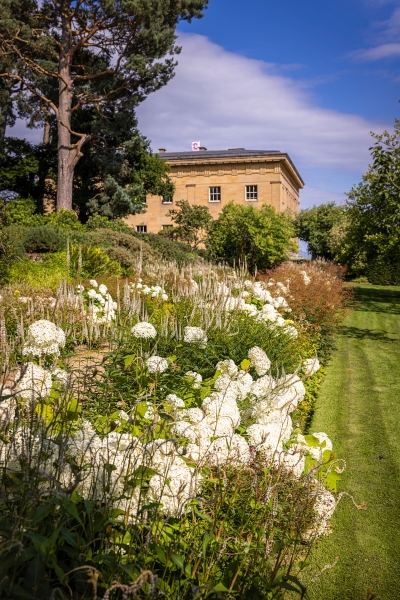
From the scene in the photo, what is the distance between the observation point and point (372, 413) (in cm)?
631

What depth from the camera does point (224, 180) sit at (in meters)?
40.0

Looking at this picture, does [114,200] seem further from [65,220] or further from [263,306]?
[263,306]

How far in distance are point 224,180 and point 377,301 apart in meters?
23.6

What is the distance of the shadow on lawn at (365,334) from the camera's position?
11.6m

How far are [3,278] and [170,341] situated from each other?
21.0 feet

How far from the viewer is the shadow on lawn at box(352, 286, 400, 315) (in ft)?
53.7

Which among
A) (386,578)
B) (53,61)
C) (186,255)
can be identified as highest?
(53,61)

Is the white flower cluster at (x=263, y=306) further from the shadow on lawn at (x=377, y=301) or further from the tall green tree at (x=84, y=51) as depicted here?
the tall green tree at (x=84, y=51)

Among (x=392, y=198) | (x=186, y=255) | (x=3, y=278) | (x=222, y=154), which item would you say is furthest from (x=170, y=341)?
(x=222, y=154)

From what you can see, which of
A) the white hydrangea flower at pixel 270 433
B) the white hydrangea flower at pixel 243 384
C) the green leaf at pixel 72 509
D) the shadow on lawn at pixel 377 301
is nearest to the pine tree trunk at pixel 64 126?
the shadow on lawn at pixel 377 301

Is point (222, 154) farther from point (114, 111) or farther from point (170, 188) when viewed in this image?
point (114, 111)

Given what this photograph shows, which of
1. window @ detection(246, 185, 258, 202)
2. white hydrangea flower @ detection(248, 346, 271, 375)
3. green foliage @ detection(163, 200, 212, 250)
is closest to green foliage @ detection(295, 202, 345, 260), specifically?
window @ detection(246, 185, 258, 202)

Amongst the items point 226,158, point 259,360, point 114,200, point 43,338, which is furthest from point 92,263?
point 226,158

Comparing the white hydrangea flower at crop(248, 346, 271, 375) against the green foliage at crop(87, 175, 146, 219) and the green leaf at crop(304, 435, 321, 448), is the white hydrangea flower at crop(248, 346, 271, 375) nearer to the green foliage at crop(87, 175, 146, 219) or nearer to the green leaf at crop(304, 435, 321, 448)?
the green leaf at crop(304, 435, 321, 448)
